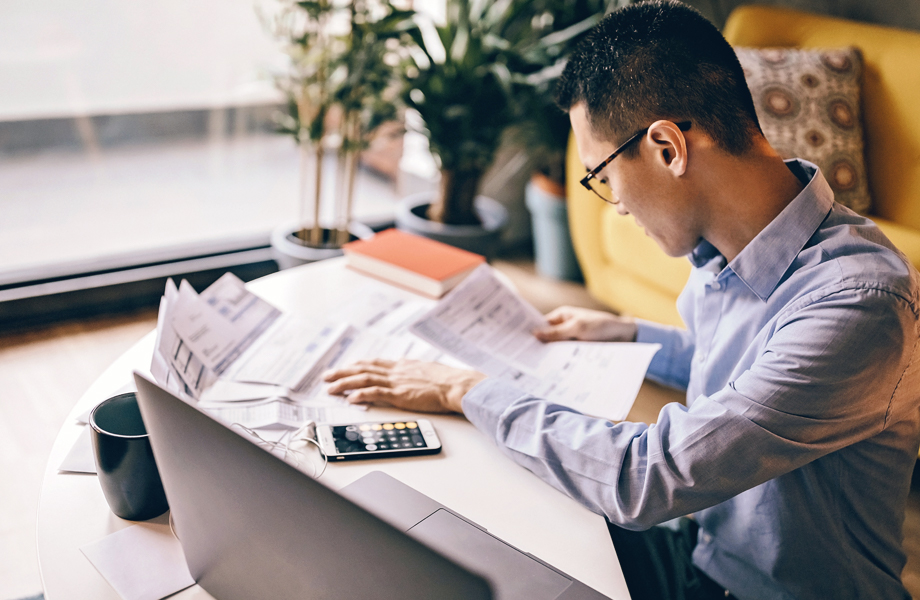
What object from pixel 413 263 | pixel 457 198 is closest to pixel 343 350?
pixel 413 263

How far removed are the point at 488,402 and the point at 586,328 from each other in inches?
14.3

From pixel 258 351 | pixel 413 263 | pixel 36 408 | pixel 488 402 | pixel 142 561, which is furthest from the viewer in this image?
pixel 36 408

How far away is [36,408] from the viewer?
171cm

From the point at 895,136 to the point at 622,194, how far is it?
4.96 ft

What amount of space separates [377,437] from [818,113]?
172cm

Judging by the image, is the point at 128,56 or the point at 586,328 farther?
the point at 128,56

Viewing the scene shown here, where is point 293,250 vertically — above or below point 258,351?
below

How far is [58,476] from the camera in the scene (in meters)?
0.70

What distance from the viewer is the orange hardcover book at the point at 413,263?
4.15 feet

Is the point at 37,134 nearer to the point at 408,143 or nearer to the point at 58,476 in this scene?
the point at 408,143

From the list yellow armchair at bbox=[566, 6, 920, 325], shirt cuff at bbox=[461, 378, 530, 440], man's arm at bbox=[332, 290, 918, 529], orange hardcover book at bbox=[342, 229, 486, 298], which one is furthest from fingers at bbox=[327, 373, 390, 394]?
yellow armchair at bbox=[566, 6, 920, 325]

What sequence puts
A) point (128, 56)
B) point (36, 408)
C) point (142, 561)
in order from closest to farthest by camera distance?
point (142, 561), point (36, 408), point (128, 56)

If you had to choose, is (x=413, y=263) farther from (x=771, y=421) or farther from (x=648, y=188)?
(x=771, y=421)

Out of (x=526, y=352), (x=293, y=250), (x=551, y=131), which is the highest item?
(x=551, y=131)
